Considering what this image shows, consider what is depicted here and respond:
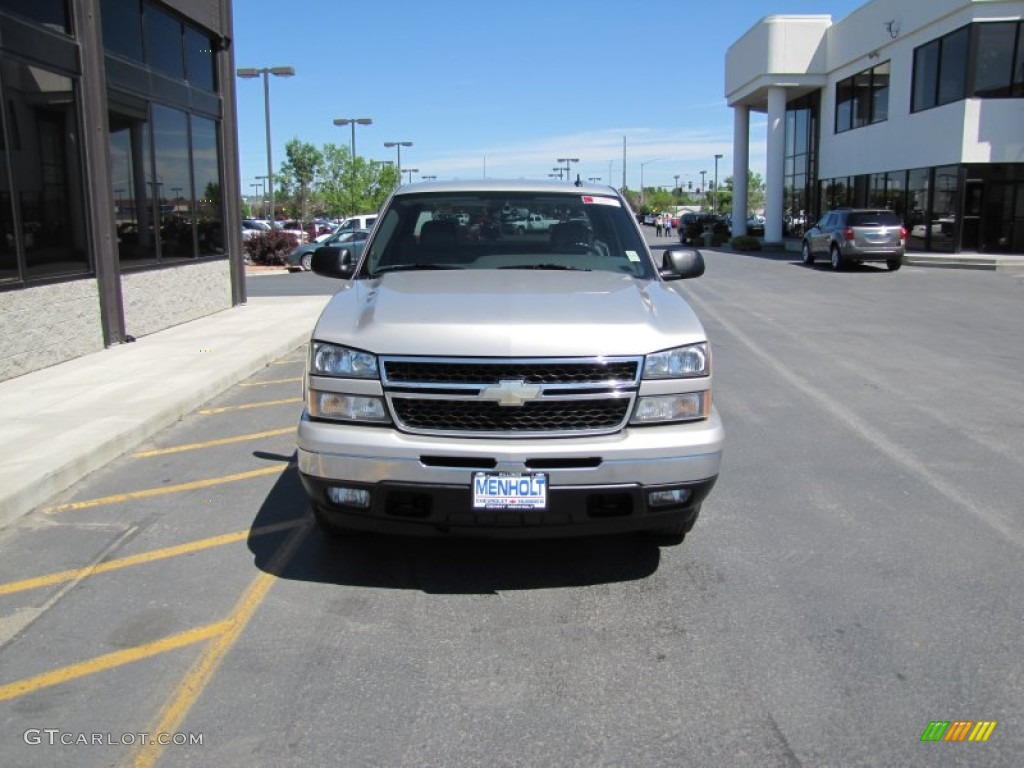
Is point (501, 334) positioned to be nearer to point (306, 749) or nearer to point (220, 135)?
point (306, 749)

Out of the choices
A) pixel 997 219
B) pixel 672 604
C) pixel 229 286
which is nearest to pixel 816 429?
pixel 672 604

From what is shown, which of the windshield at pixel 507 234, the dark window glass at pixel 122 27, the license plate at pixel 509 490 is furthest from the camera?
the dark window glass at pixel 122 27

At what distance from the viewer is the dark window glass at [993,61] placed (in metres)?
26.1

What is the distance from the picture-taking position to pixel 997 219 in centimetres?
2719

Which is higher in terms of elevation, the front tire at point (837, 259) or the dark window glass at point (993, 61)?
the dark window glass at point (993, 61)

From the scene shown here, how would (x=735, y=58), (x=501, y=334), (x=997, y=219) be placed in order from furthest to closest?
(x=735, y=58)
(x=997, y=219)
(x=501, y=334)

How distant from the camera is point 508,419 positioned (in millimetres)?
3873

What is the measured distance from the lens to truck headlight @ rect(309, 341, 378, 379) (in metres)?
3.94

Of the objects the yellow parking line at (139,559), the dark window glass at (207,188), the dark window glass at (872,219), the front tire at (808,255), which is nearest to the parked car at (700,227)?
the front tire at (808,255)

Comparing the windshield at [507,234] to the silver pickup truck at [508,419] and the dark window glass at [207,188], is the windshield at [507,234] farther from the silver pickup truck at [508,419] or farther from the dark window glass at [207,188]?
the dark window glass at [207,188]

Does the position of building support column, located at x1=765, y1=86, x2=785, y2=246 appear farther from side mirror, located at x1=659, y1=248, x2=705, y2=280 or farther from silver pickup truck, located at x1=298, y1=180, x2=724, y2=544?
silver pickup truck, located at x1=298, y1=180, x2=724, y2=544

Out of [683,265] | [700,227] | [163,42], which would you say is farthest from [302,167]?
[683,265]

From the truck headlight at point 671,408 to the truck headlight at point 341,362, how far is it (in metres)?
1.17

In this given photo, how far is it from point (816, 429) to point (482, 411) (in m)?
4.19
